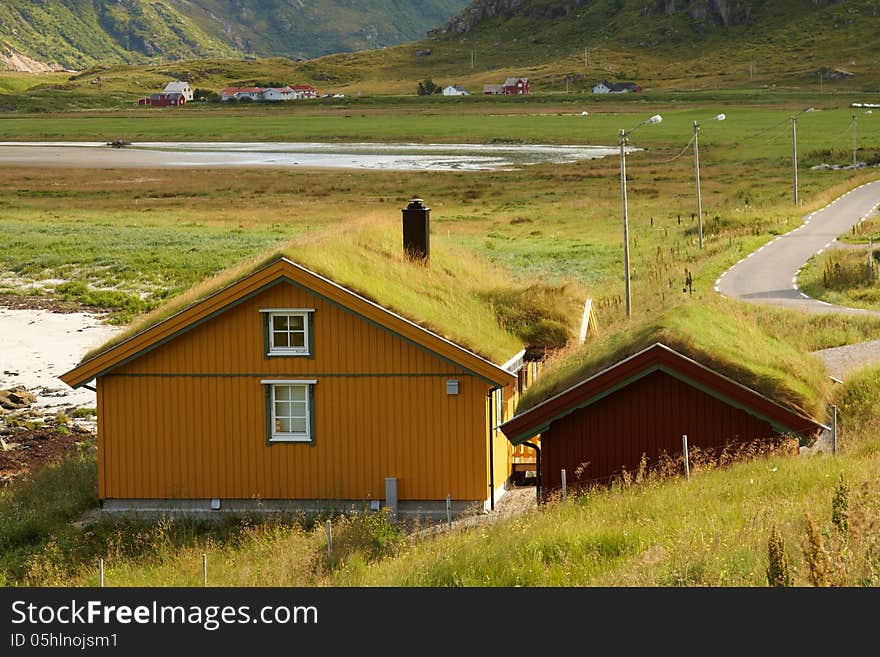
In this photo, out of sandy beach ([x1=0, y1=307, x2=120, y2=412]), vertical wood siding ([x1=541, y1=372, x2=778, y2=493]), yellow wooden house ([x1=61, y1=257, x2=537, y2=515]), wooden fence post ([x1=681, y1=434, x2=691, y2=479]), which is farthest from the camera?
sandy beach ([x1=0, y1=307, x2=120, y2=412])

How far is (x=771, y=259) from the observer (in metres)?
60.9

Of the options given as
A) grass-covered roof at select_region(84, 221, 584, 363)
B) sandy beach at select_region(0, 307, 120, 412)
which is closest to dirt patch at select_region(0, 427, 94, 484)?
sandy beach at select_region(0, 307, 120, 412)

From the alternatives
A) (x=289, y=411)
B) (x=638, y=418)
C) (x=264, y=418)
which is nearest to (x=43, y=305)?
(x=264, y=418)

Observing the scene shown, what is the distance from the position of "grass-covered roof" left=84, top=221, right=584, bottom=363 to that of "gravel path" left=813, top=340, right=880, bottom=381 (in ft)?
20.7

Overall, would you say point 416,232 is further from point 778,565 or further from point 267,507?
point 778,565

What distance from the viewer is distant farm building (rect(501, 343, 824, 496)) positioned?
22.4 metres

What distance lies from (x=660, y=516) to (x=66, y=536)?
44.1ft

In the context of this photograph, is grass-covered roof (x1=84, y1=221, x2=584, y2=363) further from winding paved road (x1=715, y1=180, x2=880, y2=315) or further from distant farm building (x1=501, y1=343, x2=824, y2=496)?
winding paved road (x1=715, y1=180, x2=880, y2=315)

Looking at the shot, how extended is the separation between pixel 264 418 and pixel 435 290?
547 cm

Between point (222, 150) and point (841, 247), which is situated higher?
point (222, 150)

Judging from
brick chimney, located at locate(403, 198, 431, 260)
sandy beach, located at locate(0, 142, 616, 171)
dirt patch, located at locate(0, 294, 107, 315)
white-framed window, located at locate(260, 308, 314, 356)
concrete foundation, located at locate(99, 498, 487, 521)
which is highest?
sandy beach, located at locate(0, 142, 616, 171)

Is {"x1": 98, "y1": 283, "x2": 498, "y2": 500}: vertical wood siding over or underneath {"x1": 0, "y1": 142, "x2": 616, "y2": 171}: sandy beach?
underneath
